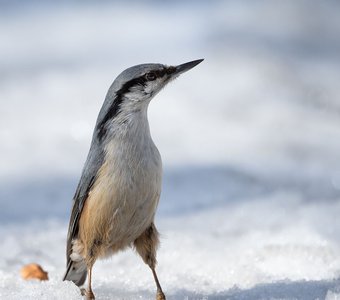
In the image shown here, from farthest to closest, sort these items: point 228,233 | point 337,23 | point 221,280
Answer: point 337,23 < point 228,233 < point 221,280

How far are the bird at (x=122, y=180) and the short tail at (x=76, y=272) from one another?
132 millimetres

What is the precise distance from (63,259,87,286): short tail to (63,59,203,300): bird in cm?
13

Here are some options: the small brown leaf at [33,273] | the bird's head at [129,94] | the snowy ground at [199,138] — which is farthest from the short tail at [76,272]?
the bird's head at [129,94]

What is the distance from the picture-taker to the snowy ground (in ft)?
19.4

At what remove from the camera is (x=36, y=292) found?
4.97m

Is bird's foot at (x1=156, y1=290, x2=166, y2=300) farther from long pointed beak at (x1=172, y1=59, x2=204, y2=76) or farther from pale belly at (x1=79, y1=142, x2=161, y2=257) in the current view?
long pointed beak at (x1=172, y1=59, x2=204, y2=76)

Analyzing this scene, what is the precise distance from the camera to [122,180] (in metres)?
4.94

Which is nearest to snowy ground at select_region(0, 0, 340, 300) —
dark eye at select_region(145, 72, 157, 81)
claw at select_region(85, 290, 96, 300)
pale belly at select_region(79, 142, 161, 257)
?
Result: claw at select_region(85, 290, 96, 300)

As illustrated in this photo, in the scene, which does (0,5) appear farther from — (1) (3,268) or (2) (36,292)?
(2) (36,292)

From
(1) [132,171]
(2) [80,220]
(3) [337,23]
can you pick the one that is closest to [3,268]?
(2) [80,220]

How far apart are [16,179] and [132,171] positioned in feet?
11.2

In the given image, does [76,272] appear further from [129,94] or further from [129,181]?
[129,94]

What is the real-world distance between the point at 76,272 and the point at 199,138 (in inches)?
135

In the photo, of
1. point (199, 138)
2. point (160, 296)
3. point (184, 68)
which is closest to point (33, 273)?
point (160, 296)
